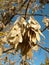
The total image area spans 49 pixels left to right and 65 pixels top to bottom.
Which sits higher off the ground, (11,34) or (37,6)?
(11,34)

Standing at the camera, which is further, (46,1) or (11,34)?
(46,1)

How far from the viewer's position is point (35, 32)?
193 centimetres

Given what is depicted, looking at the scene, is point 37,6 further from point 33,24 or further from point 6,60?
point 33,24

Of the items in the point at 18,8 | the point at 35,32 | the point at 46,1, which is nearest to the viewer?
the point at 35,32

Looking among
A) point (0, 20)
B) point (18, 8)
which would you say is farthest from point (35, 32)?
point (18, 8)

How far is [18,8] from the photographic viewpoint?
4.64 metres

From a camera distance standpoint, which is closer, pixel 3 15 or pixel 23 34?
pixel 23 34

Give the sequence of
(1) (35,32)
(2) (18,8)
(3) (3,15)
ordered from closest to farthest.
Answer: (1) (35,32) → (3) (3,15) → (2) (18,8)

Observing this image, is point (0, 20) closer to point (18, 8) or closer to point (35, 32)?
point (18, 8)

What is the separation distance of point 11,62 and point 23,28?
300cm

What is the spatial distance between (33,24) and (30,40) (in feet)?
0.45

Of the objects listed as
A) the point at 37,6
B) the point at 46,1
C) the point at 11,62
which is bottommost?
the point at 11,62

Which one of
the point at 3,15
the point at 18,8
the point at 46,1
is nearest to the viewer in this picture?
the point at 46,1

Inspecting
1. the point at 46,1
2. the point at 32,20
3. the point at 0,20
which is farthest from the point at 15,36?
the point at 0,20
